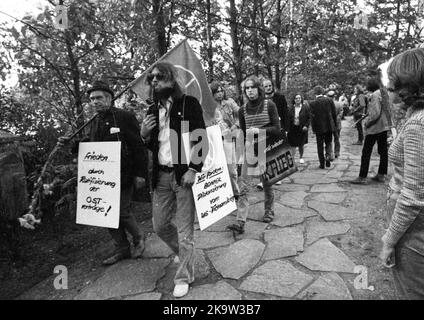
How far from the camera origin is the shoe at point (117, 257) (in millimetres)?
3678

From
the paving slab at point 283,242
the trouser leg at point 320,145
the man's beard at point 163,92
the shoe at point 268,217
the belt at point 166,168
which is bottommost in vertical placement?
the paving slab at point 283,242

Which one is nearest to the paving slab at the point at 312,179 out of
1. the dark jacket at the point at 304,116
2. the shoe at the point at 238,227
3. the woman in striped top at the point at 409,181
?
the dark jacket at the point at 304,116

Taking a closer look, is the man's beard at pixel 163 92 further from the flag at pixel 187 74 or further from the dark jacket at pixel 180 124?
the flag at pixel 187 74

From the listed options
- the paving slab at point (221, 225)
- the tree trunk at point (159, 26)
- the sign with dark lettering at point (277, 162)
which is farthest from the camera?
the tree trunk at point (159, 26)

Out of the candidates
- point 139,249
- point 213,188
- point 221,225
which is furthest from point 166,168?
point 221,225

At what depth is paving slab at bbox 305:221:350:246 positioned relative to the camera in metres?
4.04

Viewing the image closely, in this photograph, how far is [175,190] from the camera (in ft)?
9.82

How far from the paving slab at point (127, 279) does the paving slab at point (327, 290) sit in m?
1.44

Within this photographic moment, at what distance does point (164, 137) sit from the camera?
298 cm

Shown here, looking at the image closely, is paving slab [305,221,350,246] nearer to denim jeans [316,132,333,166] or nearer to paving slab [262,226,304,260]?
paving slab [262,226,304,260]

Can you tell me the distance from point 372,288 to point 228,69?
6.79 metres

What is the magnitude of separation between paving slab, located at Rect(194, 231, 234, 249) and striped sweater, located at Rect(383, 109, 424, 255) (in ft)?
8.37
